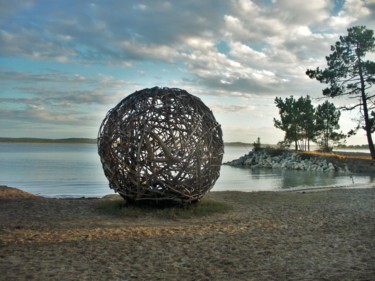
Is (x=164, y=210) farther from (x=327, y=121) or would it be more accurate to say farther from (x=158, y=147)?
(x=327, y=121)

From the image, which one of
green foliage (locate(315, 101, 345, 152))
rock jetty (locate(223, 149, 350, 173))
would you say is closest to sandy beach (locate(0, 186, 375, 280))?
rock jetty (locate(223, 149, 350, 173))

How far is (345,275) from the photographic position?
18.7 ft

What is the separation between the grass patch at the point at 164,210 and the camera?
1055 cm

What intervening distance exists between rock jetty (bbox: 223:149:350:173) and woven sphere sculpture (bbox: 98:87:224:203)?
95.0 ft

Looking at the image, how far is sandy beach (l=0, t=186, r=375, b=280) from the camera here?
19.3 feet

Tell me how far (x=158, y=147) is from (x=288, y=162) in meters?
34.3

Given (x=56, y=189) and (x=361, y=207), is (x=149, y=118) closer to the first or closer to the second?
(x=361, y=207)

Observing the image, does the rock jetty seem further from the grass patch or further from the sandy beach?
the grass patch

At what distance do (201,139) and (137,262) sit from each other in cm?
472

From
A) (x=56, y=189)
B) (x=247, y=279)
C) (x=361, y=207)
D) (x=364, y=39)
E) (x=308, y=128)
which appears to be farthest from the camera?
(x=308, y=128)

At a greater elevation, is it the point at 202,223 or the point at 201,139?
the point at 201,139

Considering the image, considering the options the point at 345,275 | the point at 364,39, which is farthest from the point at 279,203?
the point at 364,39

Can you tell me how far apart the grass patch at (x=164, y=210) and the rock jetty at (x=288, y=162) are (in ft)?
91.6

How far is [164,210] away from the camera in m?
10.8
